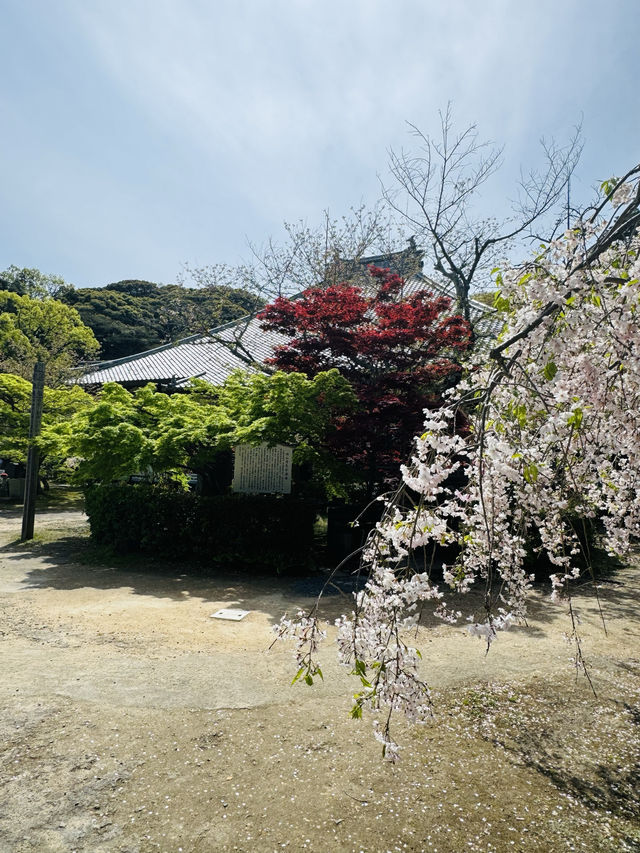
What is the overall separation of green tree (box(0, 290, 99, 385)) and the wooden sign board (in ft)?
36.1

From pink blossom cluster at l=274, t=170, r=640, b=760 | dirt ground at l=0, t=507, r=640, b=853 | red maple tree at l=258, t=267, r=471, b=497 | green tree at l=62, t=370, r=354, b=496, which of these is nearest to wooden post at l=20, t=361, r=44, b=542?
green tree at l=62, t=370, r=354, b=496

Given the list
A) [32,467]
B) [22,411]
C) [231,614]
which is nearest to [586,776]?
[231,614]

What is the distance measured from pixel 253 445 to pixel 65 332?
49.7 feet

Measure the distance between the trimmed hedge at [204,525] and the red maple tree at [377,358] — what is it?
3.69 ft

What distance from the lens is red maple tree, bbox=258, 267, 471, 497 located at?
691 cm

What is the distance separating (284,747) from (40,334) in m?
20.2

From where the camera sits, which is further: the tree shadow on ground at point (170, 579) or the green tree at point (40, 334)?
the green tree at point (40, 334)

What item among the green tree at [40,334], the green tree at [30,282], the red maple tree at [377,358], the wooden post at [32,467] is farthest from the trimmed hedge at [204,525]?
the green tree at [30,282]

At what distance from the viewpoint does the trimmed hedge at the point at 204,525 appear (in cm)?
719

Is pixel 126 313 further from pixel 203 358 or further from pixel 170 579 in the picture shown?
pixel 170 579

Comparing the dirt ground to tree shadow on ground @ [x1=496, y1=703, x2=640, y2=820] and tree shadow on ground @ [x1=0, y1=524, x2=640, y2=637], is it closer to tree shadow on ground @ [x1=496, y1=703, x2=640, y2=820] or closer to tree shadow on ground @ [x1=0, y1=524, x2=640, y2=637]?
tree shadow on ground @ [x1=496, y1=703, x2=640, y2=820]

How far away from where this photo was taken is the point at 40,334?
64.8 ft

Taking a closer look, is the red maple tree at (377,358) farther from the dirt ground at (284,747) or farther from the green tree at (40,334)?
the green tree at (40,334)

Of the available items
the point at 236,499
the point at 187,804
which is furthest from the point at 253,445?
the point at 187,804
